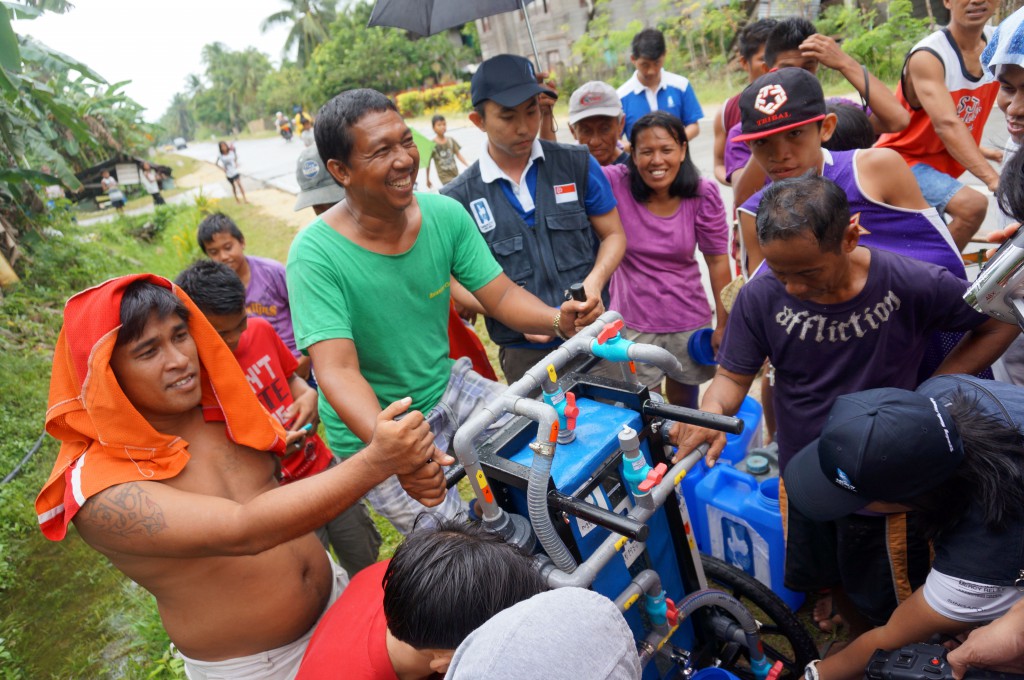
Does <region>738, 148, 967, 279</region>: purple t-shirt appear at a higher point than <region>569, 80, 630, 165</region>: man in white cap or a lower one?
lower

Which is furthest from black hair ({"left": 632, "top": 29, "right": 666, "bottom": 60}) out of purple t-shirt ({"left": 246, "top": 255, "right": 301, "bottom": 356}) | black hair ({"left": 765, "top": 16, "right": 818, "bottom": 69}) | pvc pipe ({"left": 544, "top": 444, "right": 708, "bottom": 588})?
pvc pipe ({"left": 544, "top": 444, "right": 708, "bottom": 588})

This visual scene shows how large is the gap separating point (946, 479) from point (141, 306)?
211cm

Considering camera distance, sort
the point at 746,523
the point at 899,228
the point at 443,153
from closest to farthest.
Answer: the point at 899,228
the point at 746,523
the point at 443,153

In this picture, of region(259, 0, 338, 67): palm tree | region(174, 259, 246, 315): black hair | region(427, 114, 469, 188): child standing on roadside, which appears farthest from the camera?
region(259, 0, 338, 67): palm tree

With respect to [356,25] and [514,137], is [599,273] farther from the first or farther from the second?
[356,25]

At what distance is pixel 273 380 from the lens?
290cm

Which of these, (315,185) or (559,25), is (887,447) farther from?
(559,25)

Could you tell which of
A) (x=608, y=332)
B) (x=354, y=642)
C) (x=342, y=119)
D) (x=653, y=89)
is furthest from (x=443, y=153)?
(x=354, y=642)

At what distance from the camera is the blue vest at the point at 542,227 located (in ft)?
9.86

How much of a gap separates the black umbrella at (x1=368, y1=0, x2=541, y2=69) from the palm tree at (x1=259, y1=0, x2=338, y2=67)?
48.1 metres

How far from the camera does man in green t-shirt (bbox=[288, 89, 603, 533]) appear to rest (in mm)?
2086

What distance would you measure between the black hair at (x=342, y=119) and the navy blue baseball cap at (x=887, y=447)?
1.70m

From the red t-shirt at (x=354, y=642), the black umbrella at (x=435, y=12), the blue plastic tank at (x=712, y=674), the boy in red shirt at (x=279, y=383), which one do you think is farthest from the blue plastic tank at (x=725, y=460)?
the black umbrella at (x=435, y=12)

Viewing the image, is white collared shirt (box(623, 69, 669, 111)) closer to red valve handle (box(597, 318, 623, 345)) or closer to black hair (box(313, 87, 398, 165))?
black hair (box(313, 87, 398, 165))
